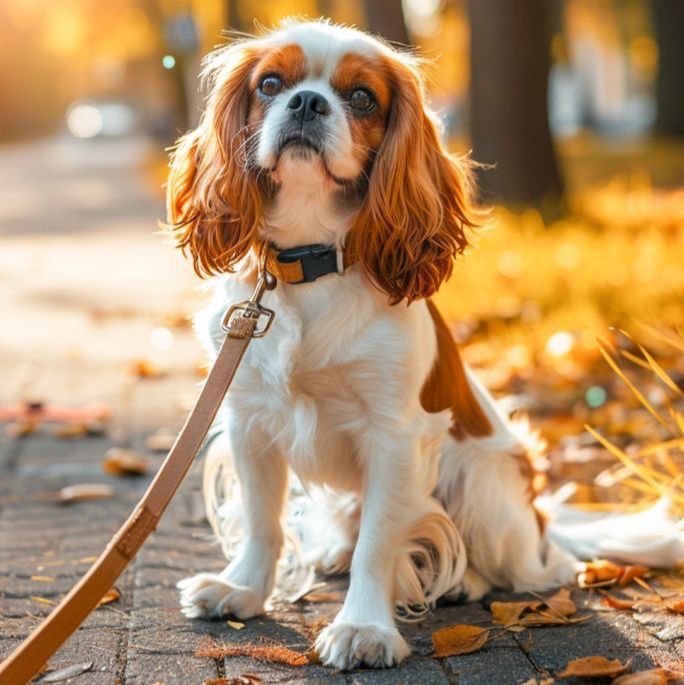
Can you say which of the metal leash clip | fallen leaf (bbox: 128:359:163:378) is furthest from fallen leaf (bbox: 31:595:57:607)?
fallen leaf (bbox: 128:359:163:378)

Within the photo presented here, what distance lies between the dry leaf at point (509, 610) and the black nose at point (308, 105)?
4.43ft

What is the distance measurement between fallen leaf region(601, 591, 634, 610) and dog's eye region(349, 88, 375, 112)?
145 centimetres

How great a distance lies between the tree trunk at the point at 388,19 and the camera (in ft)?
37.1

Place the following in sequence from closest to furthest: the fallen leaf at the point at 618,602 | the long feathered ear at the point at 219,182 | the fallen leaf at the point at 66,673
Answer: the fallen leaf at the point at 66,673
the long feathered ear at the point at 219,182
the fallen leaf at the point at 618,602

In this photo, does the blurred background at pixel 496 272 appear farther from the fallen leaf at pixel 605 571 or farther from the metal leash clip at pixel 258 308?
the metal leash clip at pixel 258 308

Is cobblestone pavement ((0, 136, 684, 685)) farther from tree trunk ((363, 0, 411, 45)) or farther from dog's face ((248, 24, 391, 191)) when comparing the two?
tree trunk ((363, 0, 411, 45))

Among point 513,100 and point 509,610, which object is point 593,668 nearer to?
point 509,610

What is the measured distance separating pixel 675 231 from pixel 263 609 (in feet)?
22.7


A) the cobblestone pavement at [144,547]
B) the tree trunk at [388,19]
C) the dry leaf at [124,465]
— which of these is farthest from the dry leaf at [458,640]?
the tree trunk at [388,19]

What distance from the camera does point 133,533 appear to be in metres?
2.40

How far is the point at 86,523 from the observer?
391 cm

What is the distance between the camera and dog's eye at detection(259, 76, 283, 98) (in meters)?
3.00

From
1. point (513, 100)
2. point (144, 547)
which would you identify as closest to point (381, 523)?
point (144, 547)

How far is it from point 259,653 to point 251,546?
1.59 ft
